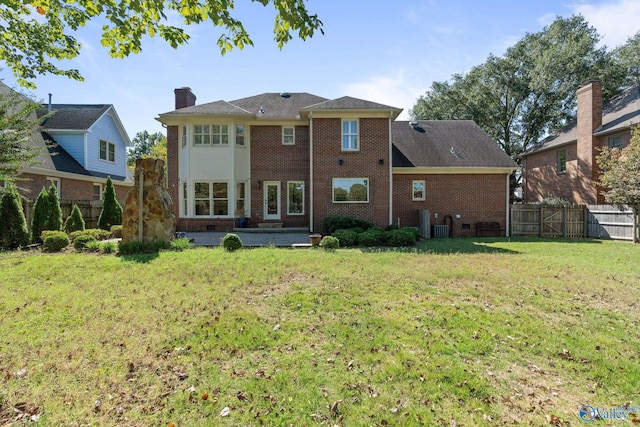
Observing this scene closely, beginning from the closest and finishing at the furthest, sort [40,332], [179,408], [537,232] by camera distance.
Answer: [179,408] < [40,332] < [537,232]

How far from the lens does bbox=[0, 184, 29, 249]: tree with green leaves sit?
1126 centimetres

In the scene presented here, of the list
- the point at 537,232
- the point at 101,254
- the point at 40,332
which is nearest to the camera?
the point at 40,332

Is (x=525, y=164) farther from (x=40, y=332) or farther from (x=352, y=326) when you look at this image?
(x=40, y=332)

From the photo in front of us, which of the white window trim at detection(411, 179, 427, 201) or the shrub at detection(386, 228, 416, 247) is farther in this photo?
the white window trim at detection(411, 179, 427, 201)

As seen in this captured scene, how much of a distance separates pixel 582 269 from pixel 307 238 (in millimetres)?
9328

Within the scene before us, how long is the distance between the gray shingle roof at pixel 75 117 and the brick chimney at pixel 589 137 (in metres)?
29.6

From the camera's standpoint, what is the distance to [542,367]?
3.72 metres

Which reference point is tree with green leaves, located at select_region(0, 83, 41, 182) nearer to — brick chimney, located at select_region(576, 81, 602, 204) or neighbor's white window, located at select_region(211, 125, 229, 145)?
neighbor's white window, located at select_region(211, 125, 229, 145)

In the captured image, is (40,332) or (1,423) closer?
(1,423)

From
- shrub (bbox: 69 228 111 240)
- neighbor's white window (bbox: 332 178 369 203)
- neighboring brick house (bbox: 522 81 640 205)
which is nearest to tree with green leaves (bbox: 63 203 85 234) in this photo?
shrub (bbox: 69 228 111 240)

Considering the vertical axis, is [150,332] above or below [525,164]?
below

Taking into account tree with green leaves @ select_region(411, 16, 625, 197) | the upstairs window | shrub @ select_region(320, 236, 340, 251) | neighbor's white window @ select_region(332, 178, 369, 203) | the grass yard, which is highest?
tree with green leaves @ select_region(411, 16, 625, 197)

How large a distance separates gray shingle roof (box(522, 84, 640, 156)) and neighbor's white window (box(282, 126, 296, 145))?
57.4ft

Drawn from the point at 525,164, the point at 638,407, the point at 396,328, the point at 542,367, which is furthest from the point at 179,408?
the point at 525,164
